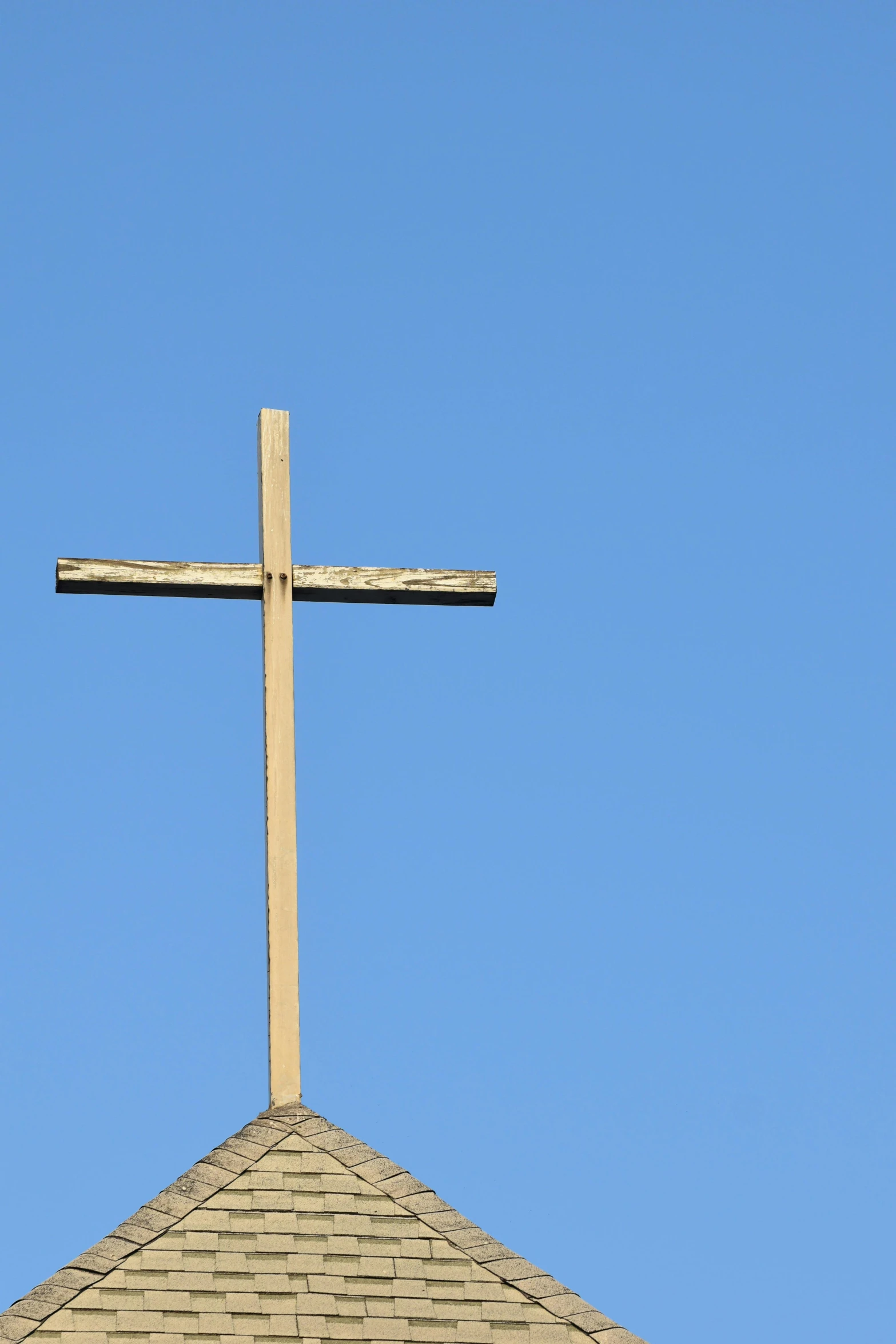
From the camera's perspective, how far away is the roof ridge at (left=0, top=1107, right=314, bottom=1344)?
25.6ft

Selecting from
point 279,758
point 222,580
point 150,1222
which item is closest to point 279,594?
point 222,580

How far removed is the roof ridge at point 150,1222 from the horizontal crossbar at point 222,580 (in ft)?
7.81

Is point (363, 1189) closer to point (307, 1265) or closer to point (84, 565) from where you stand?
point (307, 1265)

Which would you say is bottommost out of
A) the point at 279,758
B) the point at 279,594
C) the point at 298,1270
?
the point at 298,1270

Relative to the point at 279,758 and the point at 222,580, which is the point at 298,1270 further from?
the point at 222,580

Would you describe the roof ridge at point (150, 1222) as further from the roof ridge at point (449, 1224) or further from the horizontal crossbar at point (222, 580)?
the horizontal crossbar at point (222, 580)

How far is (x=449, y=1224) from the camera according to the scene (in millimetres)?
8438

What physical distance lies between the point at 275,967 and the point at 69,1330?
170 centimetres

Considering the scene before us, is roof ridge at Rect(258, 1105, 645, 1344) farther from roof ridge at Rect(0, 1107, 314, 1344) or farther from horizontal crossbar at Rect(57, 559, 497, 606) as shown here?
horizontal crossbar at Rect(57, 559, 497, 606)

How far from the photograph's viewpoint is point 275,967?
8727mm

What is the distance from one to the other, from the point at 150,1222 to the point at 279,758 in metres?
2.03

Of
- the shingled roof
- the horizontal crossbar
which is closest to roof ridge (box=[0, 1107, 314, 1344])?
the shingled roof

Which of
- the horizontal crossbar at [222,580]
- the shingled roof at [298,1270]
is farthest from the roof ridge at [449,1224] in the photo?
the horizontal crossbar at [222,580]

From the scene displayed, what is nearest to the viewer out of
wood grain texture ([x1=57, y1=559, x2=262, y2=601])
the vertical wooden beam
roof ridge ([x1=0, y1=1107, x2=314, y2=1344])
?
roof ridge ([x1=0, y1=1107, x2=314, y2=1344])
